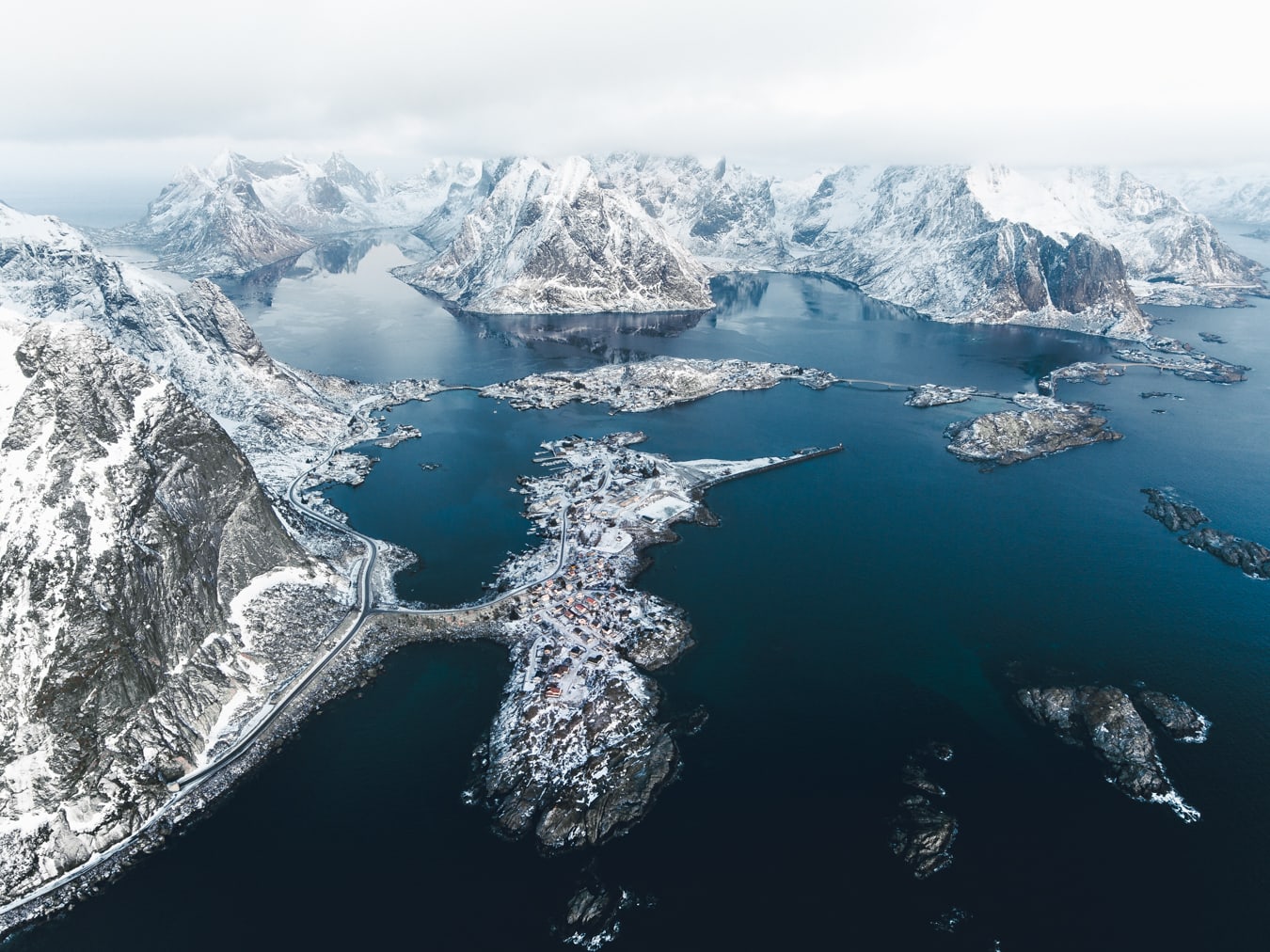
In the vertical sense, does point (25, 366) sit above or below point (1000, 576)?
above

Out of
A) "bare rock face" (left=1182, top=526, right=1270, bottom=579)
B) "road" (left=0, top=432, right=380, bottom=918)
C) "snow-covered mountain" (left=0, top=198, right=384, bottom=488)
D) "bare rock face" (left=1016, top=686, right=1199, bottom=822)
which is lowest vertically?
"road" (left=0, top=432, right=380, bottom=918)

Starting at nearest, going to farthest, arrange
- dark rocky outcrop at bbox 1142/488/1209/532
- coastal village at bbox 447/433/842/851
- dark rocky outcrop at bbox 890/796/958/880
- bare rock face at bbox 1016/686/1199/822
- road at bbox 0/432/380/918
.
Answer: road at bbox 0/432/380/918 → dark rocky outcrop at bbox 890/796/958/880 → coastal village at bbox 447/433/842/851 → bare rock face at bbox 1016/686/1199/822 → dark rocky outcrop at bbox 1142/488/1209/532

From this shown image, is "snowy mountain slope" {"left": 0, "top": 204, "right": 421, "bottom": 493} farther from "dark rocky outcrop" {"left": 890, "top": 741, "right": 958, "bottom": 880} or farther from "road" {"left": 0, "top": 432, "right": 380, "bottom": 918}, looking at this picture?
"dark rocky outcrop" {"left": 890, "top": 741, "right": 958, "bottom": 880}

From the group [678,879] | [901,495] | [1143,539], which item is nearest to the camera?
[678,879]

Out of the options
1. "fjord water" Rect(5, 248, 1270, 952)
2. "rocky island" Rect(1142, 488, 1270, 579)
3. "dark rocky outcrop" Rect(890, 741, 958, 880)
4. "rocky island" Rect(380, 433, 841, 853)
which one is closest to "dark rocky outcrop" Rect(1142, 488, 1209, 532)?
"rocky island" Rect(1142, 488, 1270, 579)

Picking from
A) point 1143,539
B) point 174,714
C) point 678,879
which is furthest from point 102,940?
point 1143,539

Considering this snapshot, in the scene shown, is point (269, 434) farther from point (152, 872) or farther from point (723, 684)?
point (723, 684)
